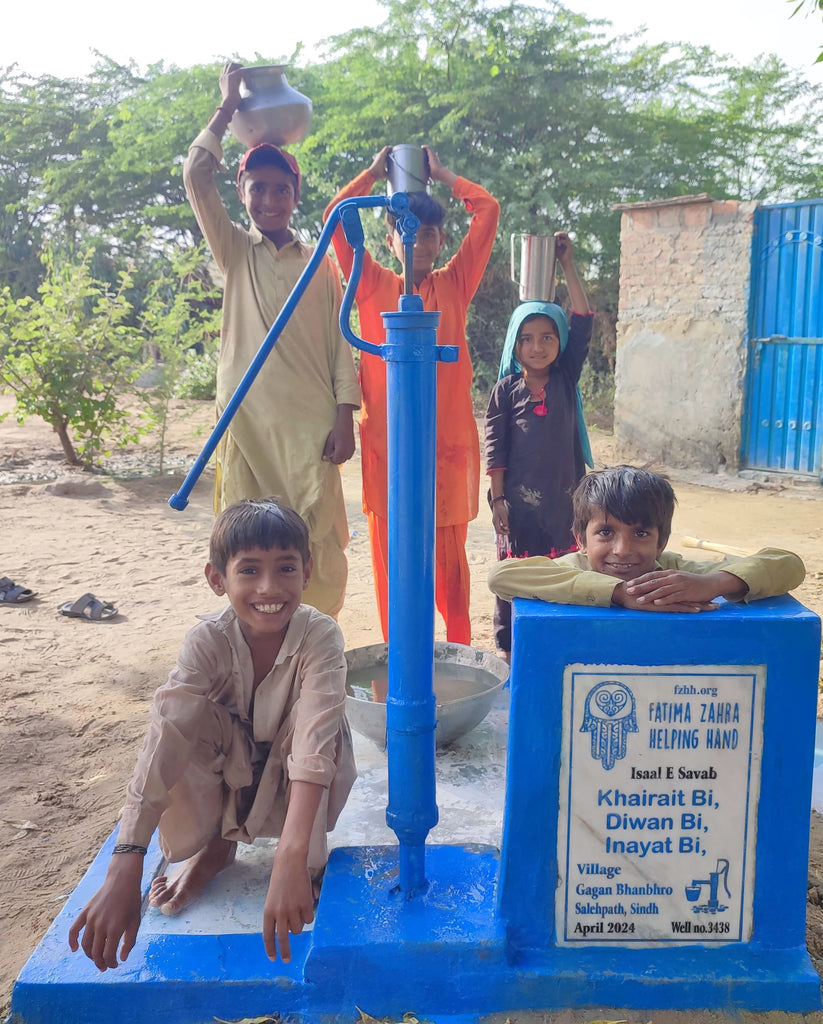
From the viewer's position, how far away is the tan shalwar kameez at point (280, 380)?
9.01 feet

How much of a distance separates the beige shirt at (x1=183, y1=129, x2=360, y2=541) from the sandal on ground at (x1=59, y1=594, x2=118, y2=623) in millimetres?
1654

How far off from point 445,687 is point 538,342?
115 centimetres

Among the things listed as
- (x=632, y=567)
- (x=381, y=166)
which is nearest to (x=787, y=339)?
(x=381, y=166)

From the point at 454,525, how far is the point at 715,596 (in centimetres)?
158

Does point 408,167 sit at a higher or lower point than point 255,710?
higher

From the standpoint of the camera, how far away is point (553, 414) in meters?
2.93

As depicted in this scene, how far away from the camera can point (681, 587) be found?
1.50 metres

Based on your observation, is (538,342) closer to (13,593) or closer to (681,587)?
(681,587)

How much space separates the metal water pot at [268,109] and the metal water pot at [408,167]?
331 mm

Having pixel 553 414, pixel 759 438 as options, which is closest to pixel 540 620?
pixel 553 414

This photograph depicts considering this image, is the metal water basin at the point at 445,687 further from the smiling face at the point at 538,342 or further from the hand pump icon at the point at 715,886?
the smiling face at the point at 538,342

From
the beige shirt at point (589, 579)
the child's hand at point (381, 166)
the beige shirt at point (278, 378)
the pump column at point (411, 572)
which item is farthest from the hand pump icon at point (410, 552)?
the child's hand at point (381, 166)

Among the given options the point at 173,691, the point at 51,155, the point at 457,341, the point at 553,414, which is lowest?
the point at 173,691

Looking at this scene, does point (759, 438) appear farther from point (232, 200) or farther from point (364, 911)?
point (232, 200)
